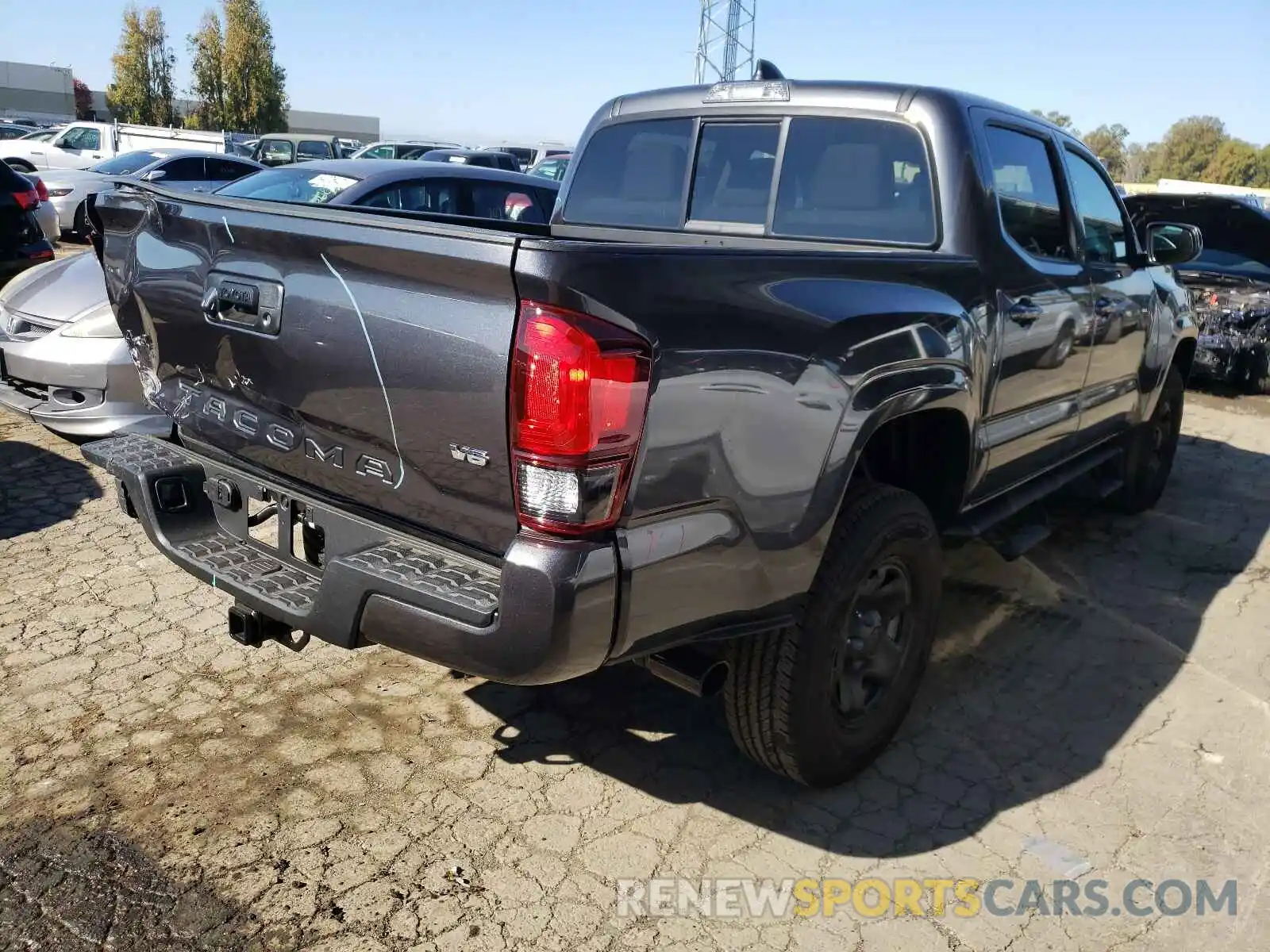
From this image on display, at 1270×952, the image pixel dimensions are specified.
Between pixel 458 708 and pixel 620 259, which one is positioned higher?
pixel 620 259

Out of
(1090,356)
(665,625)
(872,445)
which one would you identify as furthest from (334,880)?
(1090,356)

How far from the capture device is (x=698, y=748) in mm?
3234

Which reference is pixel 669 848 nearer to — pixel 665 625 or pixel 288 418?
pixel 665 625

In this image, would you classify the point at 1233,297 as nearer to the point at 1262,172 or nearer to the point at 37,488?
the point at 37,488

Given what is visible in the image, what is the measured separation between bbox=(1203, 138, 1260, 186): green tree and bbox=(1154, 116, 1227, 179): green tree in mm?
1893

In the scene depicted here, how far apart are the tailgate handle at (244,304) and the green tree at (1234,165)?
85.2m

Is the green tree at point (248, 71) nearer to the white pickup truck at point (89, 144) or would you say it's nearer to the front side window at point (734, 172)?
the white pickup truck at point (89, 144)

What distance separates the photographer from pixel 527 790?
2.96 meters

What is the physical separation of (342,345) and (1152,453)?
4863 mm

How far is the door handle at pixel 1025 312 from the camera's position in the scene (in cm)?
346

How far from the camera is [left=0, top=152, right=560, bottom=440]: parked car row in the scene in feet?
16.5

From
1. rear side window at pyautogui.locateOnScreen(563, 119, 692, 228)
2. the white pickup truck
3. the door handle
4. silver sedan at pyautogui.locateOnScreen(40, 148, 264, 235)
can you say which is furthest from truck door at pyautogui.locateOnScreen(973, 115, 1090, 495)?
the white pickup truck

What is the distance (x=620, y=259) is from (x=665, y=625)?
0.81m

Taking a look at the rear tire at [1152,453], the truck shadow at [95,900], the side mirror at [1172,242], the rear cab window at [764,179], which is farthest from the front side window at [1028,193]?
the truck shadow at [95,900]
